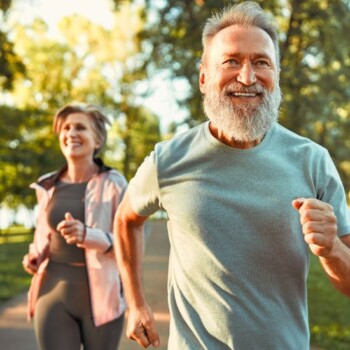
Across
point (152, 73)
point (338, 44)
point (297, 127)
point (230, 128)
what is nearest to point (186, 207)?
point (230, 128)

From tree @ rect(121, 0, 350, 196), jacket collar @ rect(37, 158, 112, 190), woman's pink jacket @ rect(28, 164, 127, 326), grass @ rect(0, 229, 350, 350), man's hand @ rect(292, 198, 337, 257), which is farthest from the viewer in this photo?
tree @ rect(121, 0, 350, 196)

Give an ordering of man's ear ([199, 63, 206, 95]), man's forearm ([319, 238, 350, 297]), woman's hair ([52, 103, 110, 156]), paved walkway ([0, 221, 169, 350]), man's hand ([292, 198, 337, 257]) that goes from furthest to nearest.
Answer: paved walkway ([0, 221, 169, 350]) → woman's hair ([52, 103, 110, 156]) → man's ear ([199, 63, 206, 95]) → man's forearm ([319, 238, 350, 297]) → man's hand ([292, 198, 337, 257])

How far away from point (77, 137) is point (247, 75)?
240 cm

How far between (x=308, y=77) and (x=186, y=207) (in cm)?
1352

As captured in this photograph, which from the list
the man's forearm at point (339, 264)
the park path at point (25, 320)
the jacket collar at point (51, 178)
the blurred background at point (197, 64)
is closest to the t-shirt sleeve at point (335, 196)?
the man's forearm at point (339, 264)

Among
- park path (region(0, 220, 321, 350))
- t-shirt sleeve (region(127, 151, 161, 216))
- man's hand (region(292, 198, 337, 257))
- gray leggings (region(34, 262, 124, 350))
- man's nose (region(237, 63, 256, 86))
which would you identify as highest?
man's nose (region(237, 63, 256, 86))

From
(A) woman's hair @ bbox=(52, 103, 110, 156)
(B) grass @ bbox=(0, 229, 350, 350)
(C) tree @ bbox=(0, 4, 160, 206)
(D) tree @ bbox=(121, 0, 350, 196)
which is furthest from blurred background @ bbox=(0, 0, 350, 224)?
(C) tree @ bbox=(0, 4, 160, 206)

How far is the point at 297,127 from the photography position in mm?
15086

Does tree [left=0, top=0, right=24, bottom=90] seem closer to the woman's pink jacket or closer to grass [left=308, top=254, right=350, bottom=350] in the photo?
grass [left=308, top=254, right=350, bottom=350]

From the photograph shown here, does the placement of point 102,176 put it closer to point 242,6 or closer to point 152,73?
point 242,6

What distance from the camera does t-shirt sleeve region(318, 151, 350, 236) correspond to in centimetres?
241

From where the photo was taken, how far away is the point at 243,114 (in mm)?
2553

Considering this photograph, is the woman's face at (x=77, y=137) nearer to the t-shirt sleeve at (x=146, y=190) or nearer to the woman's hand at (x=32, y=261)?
the woman's hand at (x=32, y=261)

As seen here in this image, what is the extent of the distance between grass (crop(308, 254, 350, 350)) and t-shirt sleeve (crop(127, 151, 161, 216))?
18.6 ft
